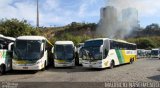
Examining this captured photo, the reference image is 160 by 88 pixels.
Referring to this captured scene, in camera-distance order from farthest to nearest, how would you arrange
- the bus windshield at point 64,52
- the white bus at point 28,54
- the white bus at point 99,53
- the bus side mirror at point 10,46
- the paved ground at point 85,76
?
the bus windshield at point 64,52, the white bus at point 99,53, the bus side mirror at point 10,46, the white bus at point 28,54, the paved ground at point 85,76

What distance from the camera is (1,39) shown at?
2381 centimetres

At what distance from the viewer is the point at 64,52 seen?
30.7 meters

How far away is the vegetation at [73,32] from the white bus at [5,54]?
1532cm

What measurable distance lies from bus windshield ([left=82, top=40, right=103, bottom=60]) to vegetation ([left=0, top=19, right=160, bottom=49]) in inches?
574

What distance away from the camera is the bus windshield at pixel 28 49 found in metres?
24.7

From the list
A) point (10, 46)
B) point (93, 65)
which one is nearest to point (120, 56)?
point (93, 65)

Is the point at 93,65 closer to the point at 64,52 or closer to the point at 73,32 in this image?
the point at 64,52

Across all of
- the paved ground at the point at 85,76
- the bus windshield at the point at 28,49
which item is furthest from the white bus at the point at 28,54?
the paved ground at the point at 85,76

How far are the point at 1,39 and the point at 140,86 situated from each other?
12282mm

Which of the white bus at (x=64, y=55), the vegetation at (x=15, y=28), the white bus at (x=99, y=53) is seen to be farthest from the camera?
the vegetation at (x=15, y=28)

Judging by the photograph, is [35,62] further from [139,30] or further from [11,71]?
[139,30]

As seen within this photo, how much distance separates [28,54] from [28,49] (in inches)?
17.9

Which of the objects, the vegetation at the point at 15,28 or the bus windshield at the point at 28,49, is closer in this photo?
the bus windshield at the point at 28,49

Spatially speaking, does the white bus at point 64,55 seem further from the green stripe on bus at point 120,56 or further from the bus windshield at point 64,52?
the green stripe on bus at point 120,56
